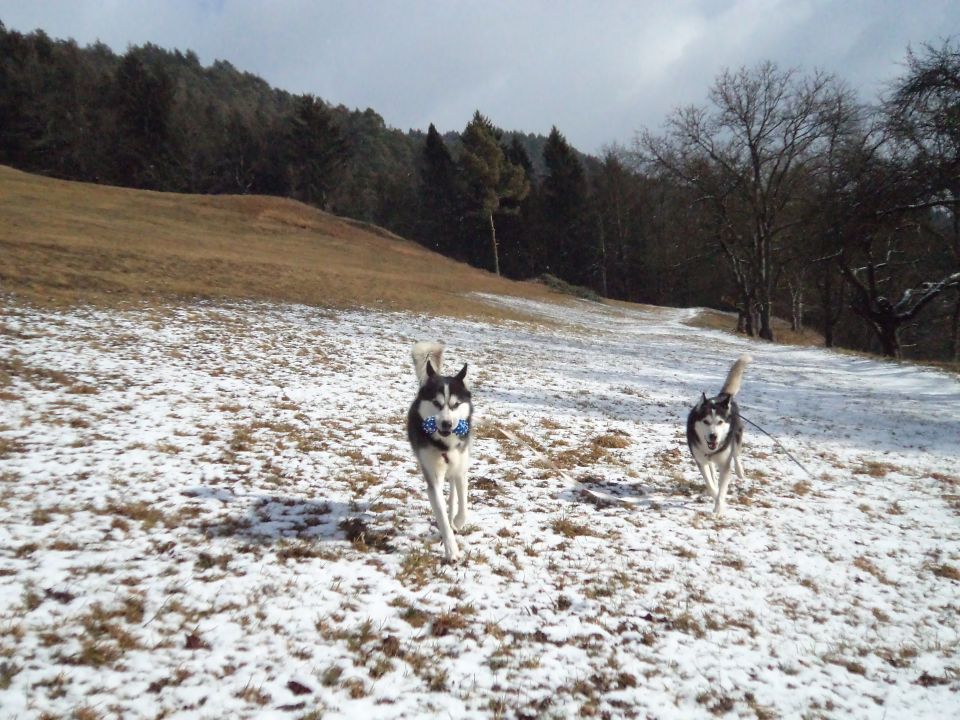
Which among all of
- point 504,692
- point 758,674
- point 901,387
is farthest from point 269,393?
point 901,387

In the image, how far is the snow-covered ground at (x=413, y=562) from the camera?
3.76 meters

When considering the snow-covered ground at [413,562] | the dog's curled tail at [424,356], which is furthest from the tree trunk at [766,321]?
the dog's curled tail at [424,356]

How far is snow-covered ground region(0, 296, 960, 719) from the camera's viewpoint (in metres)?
3.76

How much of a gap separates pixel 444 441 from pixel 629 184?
6892 cm

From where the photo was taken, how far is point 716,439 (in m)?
7.18

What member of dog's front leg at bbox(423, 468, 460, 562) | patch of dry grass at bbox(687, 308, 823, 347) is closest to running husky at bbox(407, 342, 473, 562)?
dog's front leg at bbox(423, 468, 460, 562)

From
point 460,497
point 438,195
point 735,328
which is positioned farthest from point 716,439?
point 438,195

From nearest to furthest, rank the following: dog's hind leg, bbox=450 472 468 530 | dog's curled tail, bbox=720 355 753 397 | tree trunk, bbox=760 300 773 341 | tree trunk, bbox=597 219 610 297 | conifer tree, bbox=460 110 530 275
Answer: dog's hind leg, bbox=450 472 468 530
dog's curled tail, bbox=720 355 753 397
tree trunk, bbox=760 300 773 341
conifer tree, bbox=460 110 530 275
tree trunk, bbox=597 219 610 297

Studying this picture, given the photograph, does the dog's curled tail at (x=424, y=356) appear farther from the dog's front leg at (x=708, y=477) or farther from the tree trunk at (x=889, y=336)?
the tree trunk at (x=889, y=336)

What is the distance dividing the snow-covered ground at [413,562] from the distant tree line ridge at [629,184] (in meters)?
13.7

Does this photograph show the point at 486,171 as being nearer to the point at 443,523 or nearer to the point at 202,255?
the point at 202,255

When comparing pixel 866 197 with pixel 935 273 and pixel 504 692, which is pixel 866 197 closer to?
pixel 935 273

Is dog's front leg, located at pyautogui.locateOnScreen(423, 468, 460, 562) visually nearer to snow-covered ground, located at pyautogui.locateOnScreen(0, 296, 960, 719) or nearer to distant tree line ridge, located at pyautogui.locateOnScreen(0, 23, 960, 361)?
snow-covered ground, located at pyautogui.locateOnScreen(0, 296, 960, 719)

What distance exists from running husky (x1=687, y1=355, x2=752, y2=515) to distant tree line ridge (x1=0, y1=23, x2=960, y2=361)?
1619 centimetres
